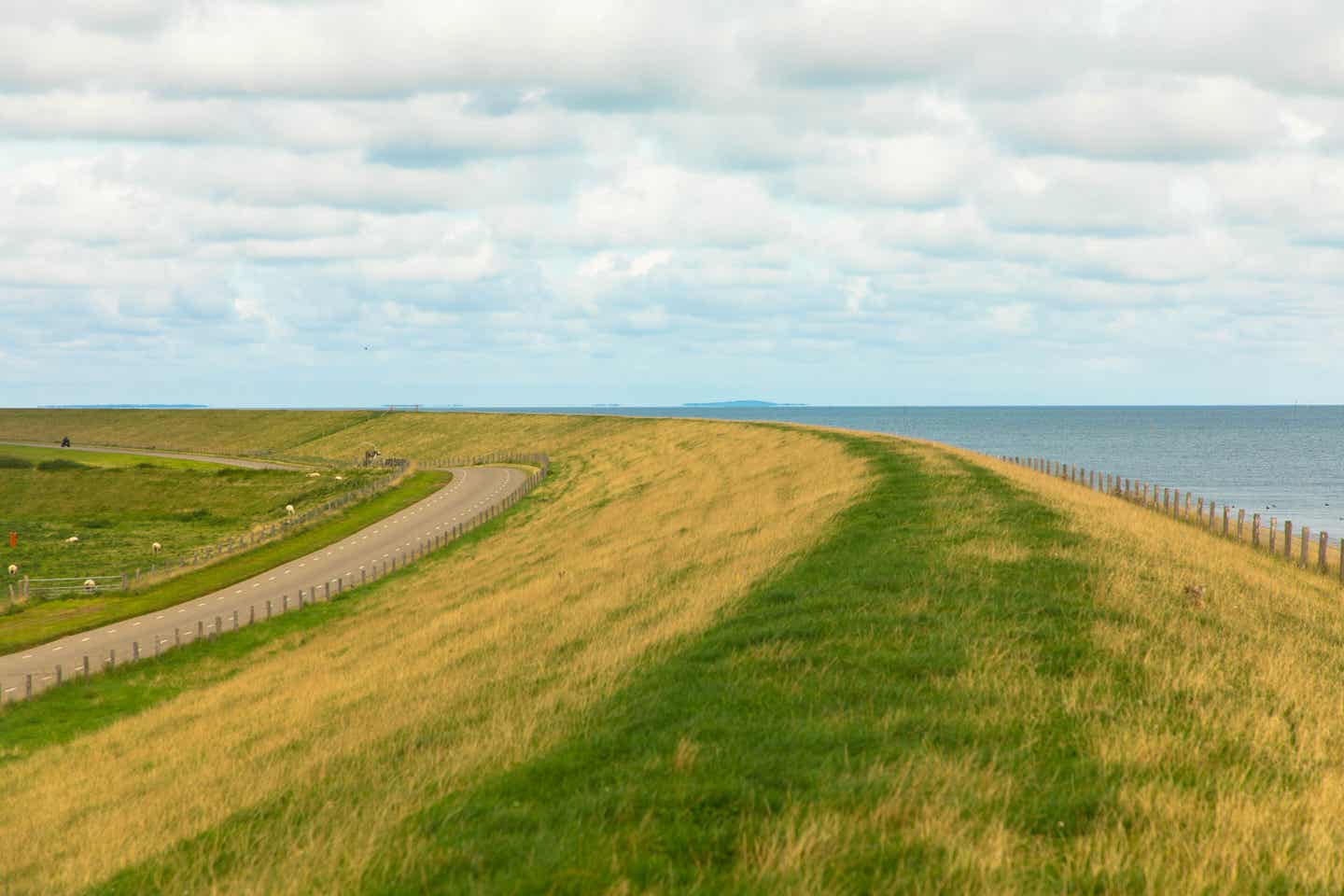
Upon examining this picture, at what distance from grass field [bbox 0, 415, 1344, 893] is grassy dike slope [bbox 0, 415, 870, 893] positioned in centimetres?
11

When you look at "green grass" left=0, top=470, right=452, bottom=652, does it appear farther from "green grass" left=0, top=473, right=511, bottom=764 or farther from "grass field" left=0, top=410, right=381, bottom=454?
"grass field" left=0, top=410, right=381, bottom=454

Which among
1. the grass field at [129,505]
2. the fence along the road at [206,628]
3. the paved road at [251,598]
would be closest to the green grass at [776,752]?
the fence along the road at [206,628]

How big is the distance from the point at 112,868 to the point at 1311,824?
486 inches

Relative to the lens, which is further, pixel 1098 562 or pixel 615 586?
pixel 615 586

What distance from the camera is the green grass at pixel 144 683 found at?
30891mm

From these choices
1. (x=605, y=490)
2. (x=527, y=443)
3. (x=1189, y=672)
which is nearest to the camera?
(x=1189, y=672)

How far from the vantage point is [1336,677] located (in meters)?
16.4

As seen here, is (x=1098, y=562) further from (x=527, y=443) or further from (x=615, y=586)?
(x=527, y=443)

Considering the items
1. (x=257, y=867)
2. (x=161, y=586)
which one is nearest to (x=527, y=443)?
(x=161, y=586)

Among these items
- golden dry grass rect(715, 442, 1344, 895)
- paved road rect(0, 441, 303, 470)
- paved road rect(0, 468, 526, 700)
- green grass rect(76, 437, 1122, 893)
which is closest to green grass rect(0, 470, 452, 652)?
paved road rect(0, 468, 526, 700)

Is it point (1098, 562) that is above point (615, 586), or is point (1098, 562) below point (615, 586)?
above

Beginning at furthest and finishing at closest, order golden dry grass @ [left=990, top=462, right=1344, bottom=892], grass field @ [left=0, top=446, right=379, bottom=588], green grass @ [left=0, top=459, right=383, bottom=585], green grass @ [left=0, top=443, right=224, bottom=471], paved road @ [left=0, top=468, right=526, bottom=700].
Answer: green grass @ [left=0, top=443, right=224, bottom=471] → grass field @ [left=0, top=446, right=379, bottom=588] → green grass @ [left=0, top=459, right=383, bottom=585] → paved road @ [left=0, top=468, right=526, bottom=700] → golden dry grass @ [left=990, top=462, right=1344, bottom=892]

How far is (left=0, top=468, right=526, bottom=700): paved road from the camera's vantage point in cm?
4003

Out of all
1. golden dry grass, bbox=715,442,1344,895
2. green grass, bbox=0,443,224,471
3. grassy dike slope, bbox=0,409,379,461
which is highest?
golden dry grass, bbox=715,442,1344,895
